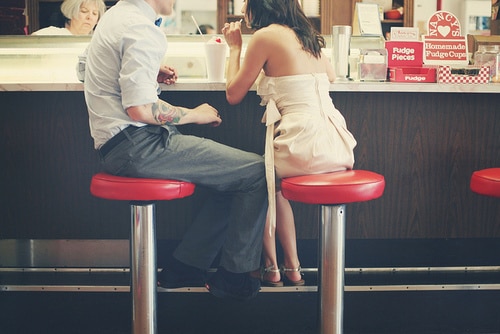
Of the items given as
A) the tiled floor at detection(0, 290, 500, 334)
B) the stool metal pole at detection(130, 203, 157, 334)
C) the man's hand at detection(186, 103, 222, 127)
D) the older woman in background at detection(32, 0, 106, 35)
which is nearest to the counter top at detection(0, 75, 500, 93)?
the man's hand at detection(186, 103, 222, 127)

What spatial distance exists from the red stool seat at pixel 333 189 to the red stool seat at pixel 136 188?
1.23 ft

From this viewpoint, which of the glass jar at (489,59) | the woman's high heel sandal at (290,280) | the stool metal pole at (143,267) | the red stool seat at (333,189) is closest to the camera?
the red stool seat at (333,189)

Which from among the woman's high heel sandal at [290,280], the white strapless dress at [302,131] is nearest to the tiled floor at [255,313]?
the woman's high heel sandal at [290,280]

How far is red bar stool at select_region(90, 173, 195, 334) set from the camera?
2027mm

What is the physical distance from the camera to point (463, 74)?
2.53 m

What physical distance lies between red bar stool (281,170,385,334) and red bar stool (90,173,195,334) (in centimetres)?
40

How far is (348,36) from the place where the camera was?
8.77ft

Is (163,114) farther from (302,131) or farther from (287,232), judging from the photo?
(287,232)

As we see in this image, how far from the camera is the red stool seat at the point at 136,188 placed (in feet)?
6.63

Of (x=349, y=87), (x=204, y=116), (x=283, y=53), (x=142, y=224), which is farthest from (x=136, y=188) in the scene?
(x=349, y=87)

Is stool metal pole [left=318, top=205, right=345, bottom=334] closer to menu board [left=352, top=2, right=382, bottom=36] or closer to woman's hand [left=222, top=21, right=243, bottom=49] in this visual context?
woman's hand [left=222, top=21, right=243, bottom=49]

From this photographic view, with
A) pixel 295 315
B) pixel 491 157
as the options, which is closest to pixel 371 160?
pixel 491 157

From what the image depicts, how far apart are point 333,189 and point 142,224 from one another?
0.63m

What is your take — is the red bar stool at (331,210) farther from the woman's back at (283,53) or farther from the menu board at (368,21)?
the menu board at (368,21)
